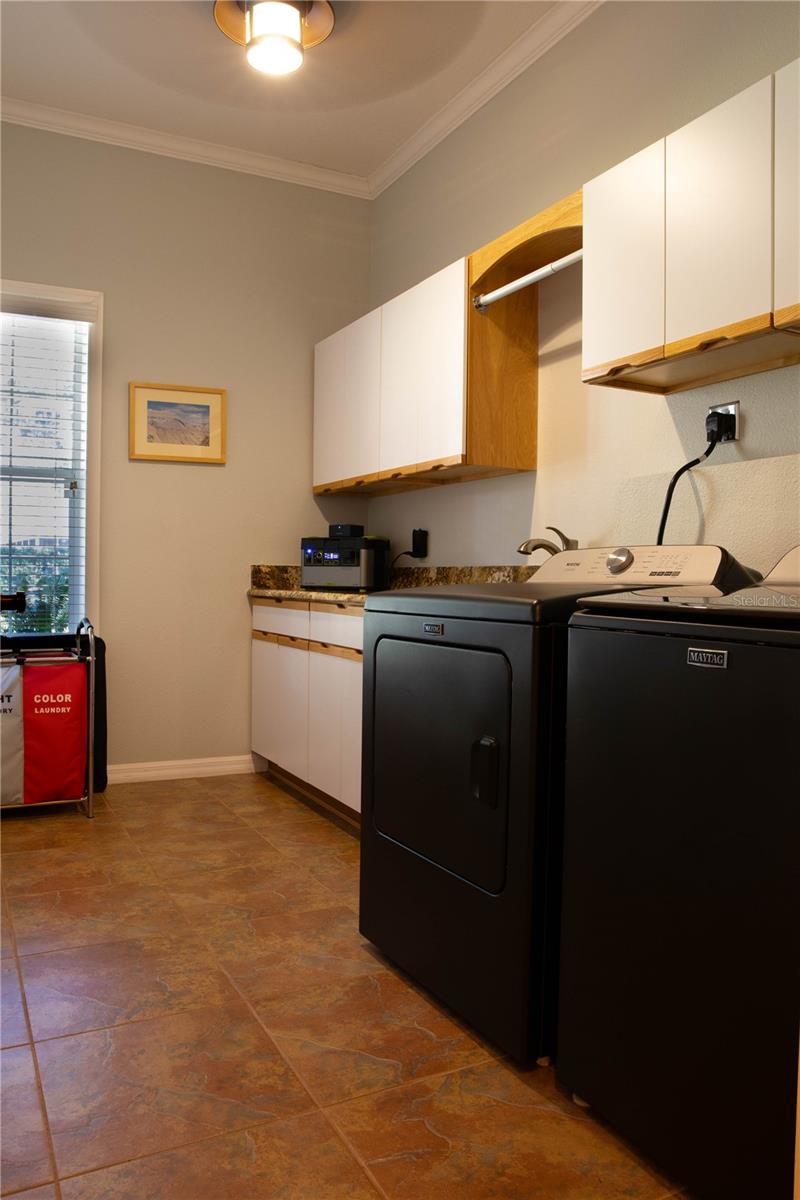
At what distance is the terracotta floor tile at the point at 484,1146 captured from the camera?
1361 millimetres

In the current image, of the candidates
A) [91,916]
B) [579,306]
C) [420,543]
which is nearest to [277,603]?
[420,543]

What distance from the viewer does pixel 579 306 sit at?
9.33 ft

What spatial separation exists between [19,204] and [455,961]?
3556 mm

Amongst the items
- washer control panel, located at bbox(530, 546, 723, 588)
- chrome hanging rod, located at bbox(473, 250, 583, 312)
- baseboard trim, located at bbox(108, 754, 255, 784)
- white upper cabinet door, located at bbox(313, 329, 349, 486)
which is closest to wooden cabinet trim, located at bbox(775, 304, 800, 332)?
washer control panel, located at bbox(530, 546, 723, 588)

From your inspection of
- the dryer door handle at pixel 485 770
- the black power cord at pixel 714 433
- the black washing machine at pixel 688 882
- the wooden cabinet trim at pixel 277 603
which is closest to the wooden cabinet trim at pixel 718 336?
the black power cord at pixel 714 433

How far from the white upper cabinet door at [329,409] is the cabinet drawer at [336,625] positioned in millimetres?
814

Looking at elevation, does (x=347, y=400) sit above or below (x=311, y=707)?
above

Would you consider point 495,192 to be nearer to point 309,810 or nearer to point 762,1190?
point 309,810

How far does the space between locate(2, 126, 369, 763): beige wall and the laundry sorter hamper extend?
1.62ft

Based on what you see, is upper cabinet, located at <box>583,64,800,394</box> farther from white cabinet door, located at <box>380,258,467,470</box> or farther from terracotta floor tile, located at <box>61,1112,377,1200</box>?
terracotta floor tile, located at <box>61,1112,377,1200</box>

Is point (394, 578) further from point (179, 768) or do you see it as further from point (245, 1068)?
point (245, 1068)

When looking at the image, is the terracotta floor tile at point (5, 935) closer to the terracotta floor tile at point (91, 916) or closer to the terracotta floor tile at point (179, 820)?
the terracotta floor tile at point (91, 916)

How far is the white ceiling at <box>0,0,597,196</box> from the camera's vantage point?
2982 mm

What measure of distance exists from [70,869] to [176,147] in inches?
125
